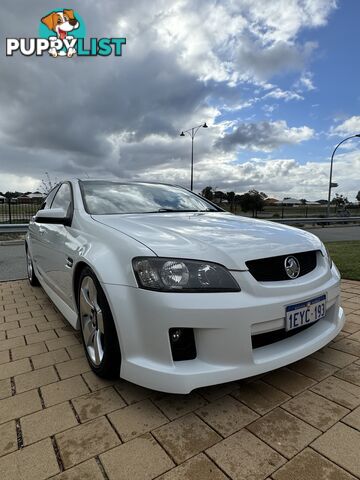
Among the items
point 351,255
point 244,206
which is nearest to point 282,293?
point 351,255

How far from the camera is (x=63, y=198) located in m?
3.61

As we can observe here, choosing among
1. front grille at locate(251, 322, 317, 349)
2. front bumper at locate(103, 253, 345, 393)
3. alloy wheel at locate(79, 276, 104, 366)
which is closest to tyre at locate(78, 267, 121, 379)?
alloy wheel at locate(79, 276, 104, 366)

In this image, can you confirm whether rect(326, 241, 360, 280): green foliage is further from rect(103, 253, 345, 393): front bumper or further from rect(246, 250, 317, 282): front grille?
rect(103, 253, 345, 393): front bumper

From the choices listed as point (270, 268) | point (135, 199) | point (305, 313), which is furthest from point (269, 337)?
point (135, 199)

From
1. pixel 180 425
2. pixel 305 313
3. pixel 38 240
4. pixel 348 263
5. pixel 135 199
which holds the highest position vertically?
pixel 135 199

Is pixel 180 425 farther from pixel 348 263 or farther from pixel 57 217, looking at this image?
pixel 348 263

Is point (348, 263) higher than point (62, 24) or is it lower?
lower

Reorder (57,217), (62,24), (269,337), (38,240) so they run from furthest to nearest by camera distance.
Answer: (62,24) < (38,240) < (57,217) < (269,337)

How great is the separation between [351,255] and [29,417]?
7.02 meters

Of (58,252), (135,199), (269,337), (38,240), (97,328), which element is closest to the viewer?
(269,337)

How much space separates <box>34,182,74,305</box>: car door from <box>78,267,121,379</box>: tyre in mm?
336

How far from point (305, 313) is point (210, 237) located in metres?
0.76

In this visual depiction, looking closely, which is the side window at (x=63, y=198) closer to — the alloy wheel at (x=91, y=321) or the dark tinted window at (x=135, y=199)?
the dark tinted window at (x=135, y=199)

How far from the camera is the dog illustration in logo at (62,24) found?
8.54 m
